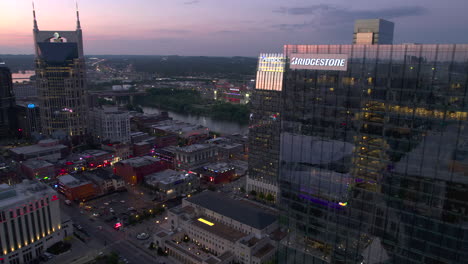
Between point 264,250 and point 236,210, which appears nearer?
point 264,250

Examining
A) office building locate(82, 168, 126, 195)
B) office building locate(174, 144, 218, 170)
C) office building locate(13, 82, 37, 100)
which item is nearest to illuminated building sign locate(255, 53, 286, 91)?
office building locate(174, 144, 218, 170)

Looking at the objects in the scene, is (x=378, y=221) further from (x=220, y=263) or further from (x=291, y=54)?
(x=220, y=263)

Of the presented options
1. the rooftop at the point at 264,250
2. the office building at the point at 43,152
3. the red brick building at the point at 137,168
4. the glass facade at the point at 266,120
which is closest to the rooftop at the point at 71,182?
the red brick building at the point at 137,168

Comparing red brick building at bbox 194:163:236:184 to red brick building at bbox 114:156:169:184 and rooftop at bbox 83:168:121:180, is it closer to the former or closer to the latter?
red brick building at bbox 114:156:169:184

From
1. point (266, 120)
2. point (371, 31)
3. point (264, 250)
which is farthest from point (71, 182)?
point (371, 31)

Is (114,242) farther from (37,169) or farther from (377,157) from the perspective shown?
(377,157)
